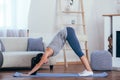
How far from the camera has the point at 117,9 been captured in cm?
697

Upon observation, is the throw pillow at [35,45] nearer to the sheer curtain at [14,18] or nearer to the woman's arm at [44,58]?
the sheer curtain at [14,18]

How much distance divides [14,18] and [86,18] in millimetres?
1725

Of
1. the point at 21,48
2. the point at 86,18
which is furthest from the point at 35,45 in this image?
the point at 86,18

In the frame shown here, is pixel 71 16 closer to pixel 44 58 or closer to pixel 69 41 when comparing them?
pixel 69 41

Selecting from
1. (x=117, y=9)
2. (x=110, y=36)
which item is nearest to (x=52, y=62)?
(x=110, y=36)

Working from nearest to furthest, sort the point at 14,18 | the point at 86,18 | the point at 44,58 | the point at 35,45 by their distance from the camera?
1. the point at 44,58
2. the point at 35,45
3. the point at 14,18
4. the point at 86,18

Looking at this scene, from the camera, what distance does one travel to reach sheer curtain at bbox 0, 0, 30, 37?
20.8ft

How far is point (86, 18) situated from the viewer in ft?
22.8

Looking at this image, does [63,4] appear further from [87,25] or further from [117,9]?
[117,9]

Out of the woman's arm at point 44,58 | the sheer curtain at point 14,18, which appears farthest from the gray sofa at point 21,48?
the woman's arm at point 44,58

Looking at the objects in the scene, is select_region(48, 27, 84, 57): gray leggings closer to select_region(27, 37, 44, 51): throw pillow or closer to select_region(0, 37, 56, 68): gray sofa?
select_region(0, 37, 56, 68): gray sofa

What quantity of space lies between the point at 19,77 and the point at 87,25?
299cm

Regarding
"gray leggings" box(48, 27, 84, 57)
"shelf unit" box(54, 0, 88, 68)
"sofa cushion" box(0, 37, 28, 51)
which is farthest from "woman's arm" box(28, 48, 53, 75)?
"shelf unit" box(54, 0, 88, 68)

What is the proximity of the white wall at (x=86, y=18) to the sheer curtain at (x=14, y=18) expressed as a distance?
0.57 ft
